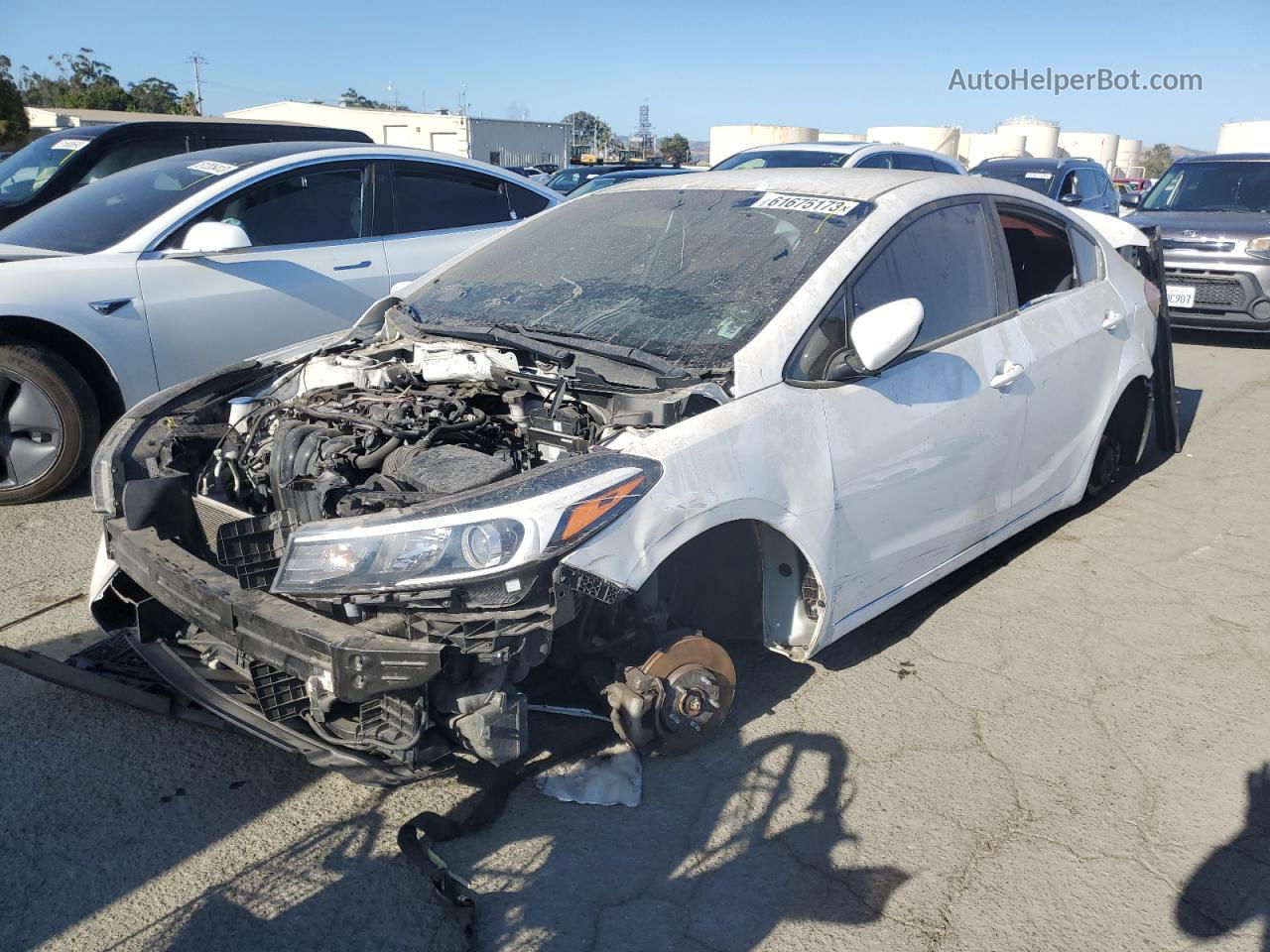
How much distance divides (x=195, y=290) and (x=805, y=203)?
126 inches

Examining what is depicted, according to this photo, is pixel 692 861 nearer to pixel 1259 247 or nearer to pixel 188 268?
pixel 188 268

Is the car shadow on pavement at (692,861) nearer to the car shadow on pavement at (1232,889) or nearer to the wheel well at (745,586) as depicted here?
the wheel well at (745,586)

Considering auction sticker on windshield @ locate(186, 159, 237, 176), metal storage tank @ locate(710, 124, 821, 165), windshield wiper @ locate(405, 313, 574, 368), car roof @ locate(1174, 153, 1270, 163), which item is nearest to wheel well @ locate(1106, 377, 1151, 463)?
windshield wiper @ locate(405, 313, 574, 368)

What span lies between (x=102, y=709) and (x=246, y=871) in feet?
3.47

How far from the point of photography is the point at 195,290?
16.7 feet

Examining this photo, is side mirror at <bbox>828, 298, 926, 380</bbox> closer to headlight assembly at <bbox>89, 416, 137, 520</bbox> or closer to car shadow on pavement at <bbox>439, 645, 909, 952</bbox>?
car shadow on pavement at <bbox>439, 645, 909, 952</bbox>

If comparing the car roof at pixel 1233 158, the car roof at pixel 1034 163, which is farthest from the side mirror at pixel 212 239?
the car roof at pixel 1034 163

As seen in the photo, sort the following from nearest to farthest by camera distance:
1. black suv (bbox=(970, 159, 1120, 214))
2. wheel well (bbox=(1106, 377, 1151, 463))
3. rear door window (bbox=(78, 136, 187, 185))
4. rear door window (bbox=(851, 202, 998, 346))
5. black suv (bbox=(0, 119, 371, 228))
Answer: rear door window (bbox=(851, 202, 998, 346)), wheel well (bbox=(1106, 377, 1151, 463)), black suv (bbox=(0, 119, 371, 228)), rear door window (bbox=(78, 136, 187, 185)), black suv (bbox=(970, 159, 1120, 214))

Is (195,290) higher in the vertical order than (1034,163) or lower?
lower

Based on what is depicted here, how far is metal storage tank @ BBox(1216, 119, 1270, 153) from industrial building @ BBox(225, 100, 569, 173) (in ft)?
104

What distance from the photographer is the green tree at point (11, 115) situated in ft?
128

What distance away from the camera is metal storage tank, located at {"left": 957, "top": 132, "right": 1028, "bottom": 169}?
44.5 meters

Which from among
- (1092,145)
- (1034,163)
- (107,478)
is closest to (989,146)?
(1092,145)

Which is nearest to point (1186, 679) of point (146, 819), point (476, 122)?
point (146, 819)
